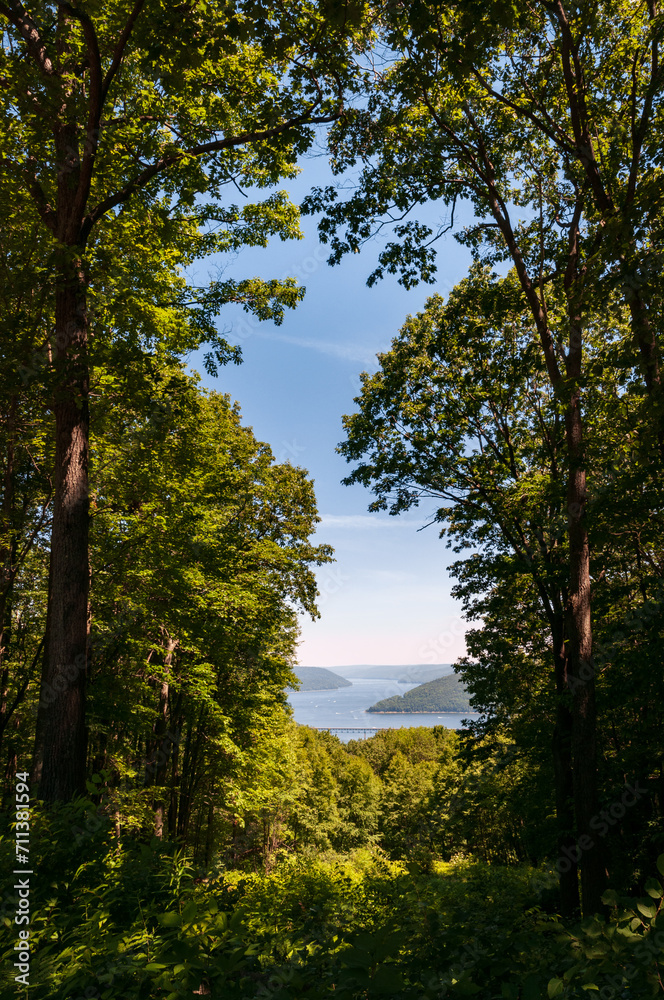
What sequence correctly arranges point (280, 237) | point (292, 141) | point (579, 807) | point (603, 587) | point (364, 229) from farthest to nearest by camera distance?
1. point (603, 587)
2. point (280, 237)
3. point (364, 229)
4. point (292, 141)
5. point (579, 807)

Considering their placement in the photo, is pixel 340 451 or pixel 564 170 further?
pixel 340 451

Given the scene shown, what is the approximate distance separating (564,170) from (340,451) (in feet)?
23.7

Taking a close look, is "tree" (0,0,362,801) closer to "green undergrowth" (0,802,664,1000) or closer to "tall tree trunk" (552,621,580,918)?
"green undergrowth" (0,802,664,1000)

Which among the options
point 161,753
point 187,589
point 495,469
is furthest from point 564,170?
point 161,753

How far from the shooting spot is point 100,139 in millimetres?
7191

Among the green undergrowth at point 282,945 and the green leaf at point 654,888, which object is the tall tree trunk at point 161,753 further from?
the green leaf at point 654,888

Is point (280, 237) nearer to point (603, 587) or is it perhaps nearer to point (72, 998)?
point (603, 587)

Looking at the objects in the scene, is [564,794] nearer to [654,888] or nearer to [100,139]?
[654,888]

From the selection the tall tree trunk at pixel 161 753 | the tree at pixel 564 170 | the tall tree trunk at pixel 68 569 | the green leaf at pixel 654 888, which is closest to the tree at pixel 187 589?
the tall tree trunk at pixel 161 753

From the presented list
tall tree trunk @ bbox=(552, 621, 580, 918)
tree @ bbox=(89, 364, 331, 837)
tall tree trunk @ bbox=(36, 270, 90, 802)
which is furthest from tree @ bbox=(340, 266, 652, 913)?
tall tree trunk @ bbox=(36, 270, 90, 802)

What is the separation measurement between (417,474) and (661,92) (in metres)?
7.78

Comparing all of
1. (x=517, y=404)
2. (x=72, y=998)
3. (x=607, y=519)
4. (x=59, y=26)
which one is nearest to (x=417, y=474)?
(x=517, y=404)

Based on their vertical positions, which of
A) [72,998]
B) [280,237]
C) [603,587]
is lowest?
[72,998]

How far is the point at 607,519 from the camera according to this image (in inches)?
288
